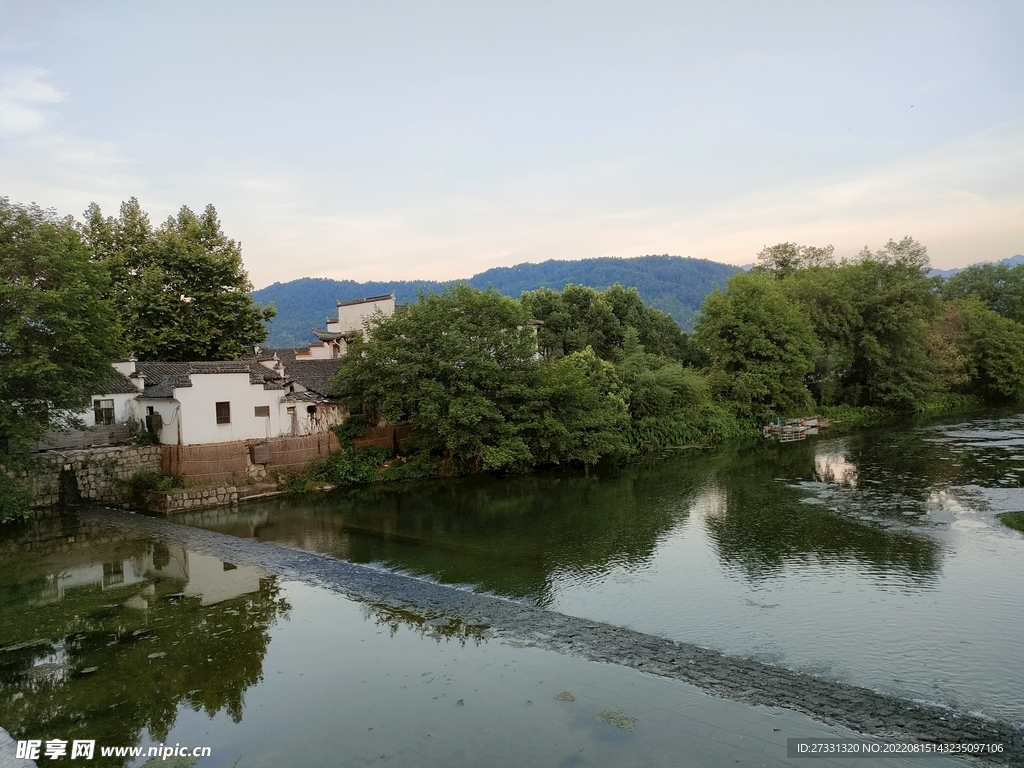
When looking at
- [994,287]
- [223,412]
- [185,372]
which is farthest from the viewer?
[994,287]

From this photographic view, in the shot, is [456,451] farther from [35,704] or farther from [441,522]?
[35,704]

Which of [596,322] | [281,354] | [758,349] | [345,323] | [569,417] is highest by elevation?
[345,323]

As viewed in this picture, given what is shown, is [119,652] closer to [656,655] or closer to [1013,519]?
[656,655]

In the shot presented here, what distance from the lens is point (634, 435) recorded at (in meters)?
40.1

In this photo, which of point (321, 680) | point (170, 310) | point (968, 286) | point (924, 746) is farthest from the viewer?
point (968, 286)

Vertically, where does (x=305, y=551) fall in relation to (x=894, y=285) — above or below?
below

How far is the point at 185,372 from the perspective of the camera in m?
31.1

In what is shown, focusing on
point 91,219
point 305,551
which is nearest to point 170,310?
point 91,219

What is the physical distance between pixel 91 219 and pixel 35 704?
105ft

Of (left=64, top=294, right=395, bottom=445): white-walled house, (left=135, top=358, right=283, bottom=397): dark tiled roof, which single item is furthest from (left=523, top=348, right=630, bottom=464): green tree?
(left=135, top=358, right=283, bottom=397): dark tiled roof

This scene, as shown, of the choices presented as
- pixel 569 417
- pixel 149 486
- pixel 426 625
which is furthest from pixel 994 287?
pixel 149 486

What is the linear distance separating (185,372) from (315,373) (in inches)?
246

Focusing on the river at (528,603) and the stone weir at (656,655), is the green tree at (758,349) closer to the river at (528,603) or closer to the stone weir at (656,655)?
the river at (528,603)

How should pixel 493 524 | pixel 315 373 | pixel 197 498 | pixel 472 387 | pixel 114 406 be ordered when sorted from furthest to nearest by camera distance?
pixel 315 373
pixel 472 387
pixel 114 406
pixel 197 498
pixel 493 524
